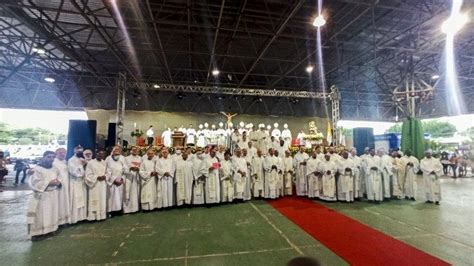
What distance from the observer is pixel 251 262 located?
3979mm

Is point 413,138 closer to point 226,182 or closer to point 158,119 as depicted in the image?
point 226,182

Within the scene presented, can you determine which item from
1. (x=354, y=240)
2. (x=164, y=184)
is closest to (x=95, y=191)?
(x=164, y=184)

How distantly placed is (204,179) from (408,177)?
6688mm

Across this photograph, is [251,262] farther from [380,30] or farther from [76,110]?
[76,110]

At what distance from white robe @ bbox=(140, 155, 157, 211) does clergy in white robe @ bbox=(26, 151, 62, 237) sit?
2.11 metres

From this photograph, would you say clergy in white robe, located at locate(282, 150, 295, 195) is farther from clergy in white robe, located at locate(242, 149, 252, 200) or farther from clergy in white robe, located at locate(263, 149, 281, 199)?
clergy in white robe, located at locate(242, 149, 252, 200)

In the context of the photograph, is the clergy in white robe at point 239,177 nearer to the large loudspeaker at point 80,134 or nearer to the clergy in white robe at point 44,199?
the clergy in white robe at point 44,199

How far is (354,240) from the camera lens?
4789 millimetres

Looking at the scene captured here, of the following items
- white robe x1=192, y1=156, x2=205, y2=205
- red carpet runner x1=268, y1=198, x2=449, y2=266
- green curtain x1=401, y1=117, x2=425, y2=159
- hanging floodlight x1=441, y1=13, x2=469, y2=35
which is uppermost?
hanging floodlight x1=441, y1=13, x2=469, y2=35

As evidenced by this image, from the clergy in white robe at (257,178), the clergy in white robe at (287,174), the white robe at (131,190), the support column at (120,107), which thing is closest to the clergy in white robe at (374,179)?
the clergy in white robe at (287,174)

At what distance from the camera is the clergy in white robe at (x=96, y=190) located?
6.13 metres

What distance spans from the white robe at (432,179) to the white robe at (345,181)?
2.17m

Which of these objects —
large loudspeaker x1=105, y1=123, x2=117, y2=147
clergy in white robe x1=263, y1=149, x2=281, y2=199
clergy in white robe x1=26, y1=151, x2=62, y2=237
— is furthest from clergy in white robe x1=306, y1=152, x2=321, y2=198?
large loudspeaker x1=105, y1=123, x2=117, y2=147

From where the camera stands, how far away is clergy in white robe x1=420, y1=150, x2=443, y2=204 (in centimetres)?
783
